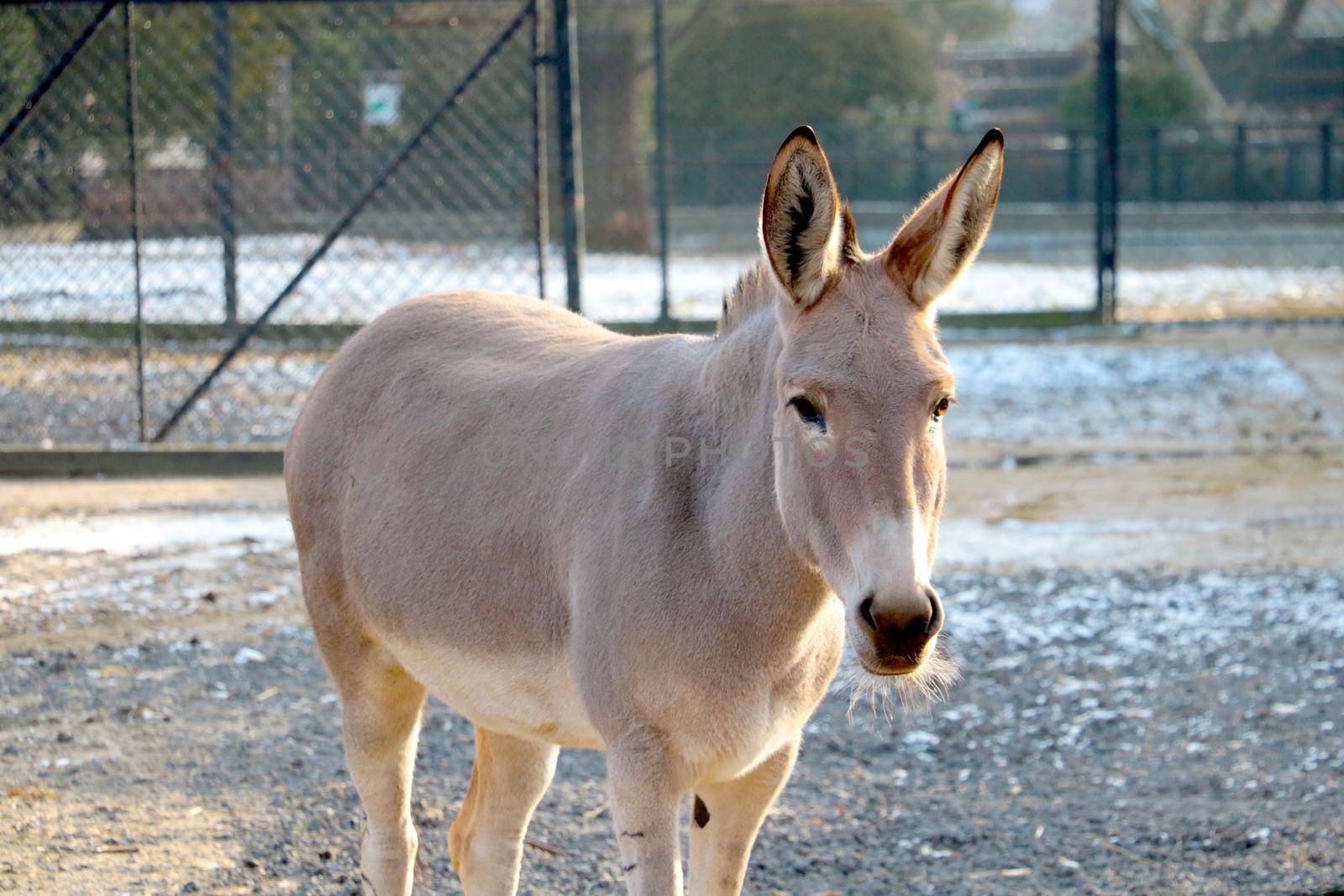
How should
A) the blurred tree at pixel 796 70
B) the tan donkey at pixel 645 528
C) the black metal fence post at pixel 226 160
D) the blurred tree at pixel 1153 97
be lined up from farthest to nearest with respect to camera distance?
the blurred tree at pixel 1153 97
the blurred tree at pixel 796 70
the black metal fence post at pixel 226 160
the tan donkey at pixel 645 528

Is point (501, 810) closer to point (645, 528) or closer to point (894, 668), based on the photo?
point (645, 528)

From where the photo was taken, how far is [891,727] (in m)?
5.13

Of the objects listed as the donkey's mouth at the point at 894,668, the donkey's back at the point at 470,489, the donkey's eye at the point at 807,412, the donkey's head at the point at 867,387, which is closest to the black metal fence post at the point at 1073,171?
the donkey's back at the point at 470,489

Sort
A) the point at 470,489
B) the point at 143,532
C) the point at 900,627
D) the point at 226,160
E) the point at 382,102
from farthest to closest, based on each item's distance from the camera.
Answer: the point at 382,102 < the point at 226,160 < the point at 143,532 < the point at 470,489 < the point at 900,627

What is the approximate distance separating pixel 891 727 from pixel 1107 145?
331 inches

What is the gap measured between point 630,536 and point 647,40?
16881 millimetres

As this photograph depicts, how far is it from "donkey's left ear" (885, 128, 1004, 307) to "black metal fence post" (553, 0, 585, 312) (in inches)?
246

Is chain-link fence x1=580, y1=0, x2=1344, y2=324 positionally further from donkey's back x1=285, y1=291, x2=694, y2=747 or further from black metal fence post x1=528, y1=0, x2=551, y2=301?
donkey's back x1=285, y1=291, x2=694, y2=747

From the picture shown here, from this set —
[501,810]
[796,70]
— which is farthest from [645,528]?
[796,70]

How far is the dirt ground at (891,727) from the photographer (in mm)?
4172

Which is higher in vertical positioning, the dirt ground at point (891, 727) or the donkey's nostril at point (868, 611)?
the donkey's nostril at point (868, 611)

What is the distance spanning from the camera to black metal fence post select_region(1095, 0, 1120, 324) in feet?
39.7

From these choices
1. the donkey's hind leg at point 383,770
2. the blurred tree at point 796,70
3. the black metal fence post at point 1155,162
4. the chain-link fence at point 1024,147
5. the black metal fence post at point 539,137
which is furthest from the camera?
the blurred tree at point 796,70

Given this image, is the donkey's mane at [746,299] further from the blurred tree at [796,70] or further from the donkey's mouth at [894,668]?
the blurred tree at [796,70]
